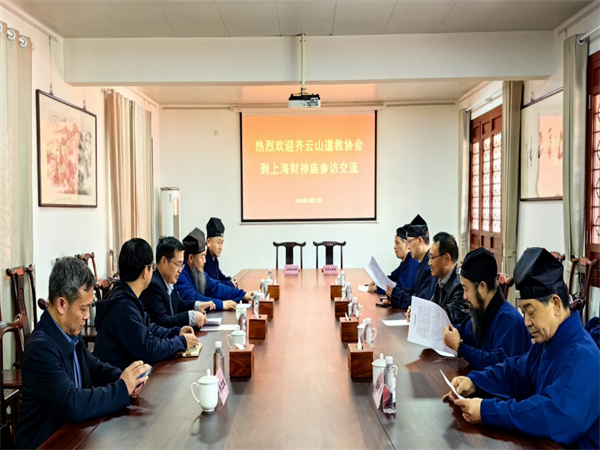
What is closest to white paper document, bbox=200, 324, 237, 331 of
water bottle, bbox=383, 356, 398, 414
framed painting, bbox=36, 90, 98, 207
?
water bottle, bbox=383, 356, 398, 414

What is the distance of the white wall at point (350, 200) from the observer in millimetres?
7926

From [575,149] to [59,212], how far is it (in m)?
4.57

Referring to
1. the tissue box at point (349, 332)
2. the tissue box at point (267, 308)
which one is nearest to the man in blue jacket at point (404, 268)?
the tissue box at point (267, 308)

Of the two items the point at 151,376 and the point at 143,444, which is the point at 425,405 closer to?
the point at 143,444

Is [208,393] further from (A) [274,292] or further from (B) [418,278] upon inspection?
(B) [418,278]

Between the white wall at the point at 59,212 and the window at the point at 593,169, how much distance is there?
15.1 ft

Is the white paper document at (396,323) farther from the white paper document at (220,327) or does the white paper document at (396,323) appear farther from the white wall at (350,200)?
the white wall at (350,200)

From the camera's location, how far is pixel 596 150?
410 centimetres

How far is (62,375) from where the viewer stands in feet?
5.31

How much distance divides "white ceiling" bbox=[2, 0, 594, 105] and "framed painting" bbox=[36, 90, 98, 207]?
0.74 metres

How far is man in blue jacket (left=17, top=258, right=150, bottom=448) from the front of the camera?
5.22ft

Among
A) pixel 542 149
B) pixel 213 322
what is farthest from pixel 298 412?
pixel 542 149

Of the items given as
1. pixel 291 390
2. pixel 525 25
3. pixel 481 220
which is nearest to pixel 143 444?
pixel 291 390

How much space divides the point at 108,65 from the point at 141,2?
113cm
